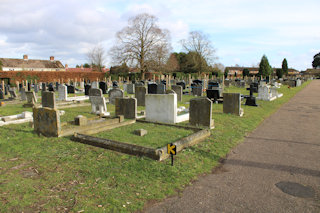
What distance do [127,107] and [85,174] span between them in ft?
18.3

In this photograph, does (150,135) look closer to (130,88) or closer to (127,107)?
(127,107)

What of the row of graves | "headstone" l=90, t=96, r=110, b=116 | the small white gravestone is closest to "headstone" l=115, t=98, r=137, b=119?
the row of graves

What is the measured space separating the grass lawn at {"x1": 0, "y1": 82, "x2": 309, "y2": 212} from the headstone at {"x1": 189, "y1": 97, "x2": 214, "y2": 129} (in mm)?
1424

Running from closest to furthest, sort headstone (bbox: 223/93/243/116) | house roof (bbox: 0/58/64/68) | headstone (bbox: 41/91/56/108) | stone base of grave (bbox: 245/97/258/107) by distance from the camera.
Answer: headstone (bbox: 41/91/56/108), headstone (bbox: 223/93/243/116), stone base of grave (bbox: 245/97/258/107), house roof (bbox: 0/58/64/68)

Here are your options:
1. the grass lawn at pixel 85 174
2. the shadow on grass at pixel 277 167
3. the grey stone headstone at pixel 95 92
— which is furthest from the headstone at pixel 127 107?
the shadow on grass at pixel 277 167

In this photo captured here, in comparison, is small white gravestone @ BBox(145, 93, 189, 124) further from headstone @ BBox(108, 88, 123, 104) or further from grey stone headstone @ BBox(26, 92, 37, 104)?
grey stone headstone @ BBox(26, 92, 37, 104)

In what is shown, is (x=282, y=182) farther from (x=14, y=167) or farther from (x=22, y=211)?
(x=14, y=167)

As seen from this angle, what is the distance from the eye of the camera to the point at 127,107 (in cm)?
991

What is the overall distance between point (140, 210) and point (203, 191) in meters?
1.17

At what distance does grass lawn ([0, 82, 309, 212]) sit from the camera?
11.4ft

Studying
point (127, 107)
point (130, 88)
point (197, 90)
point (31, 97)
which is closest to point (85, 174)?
point (127, 107)

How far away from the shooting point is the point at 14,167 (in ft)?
15.8

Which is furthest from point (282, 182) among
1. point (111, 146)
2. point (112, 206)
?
point (111, 146)

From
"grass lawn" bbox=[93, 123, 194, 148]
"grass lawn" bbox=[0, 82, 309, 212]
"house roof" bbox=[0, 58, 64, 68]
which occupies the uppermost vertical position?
"house roof" bbox=[0, 58, 64, 68]
